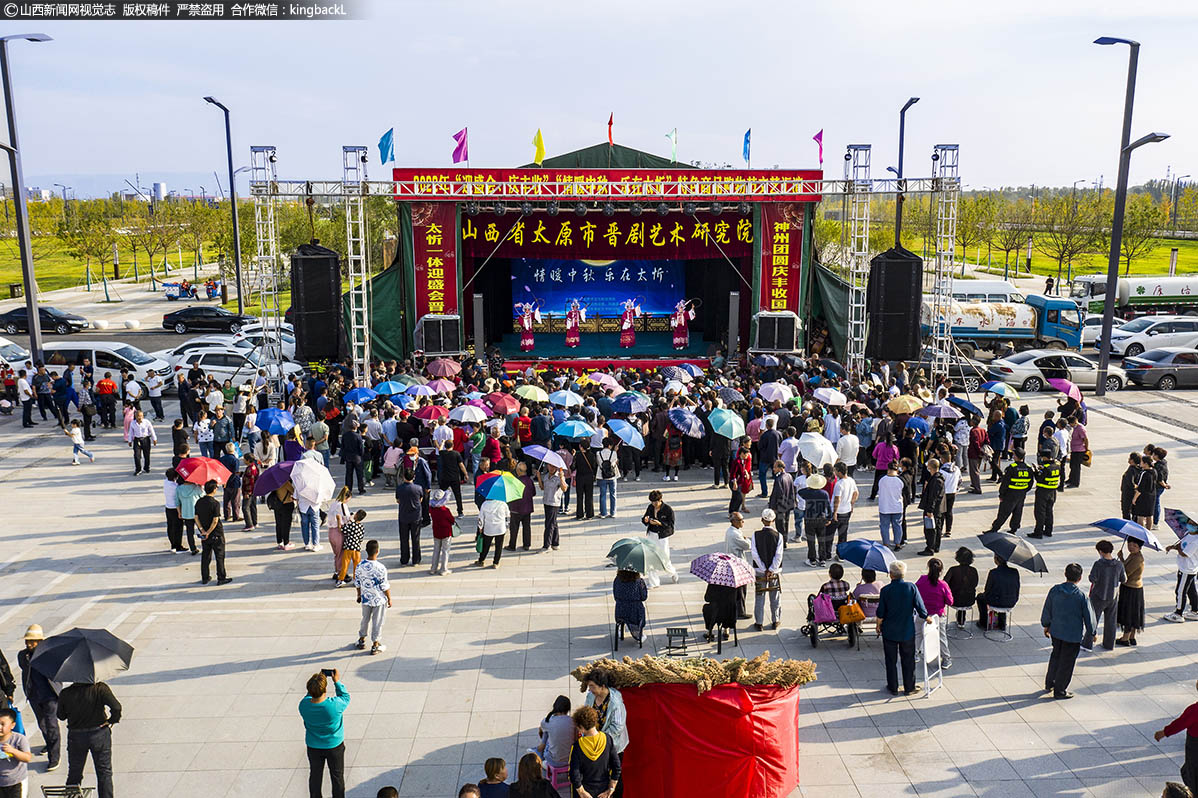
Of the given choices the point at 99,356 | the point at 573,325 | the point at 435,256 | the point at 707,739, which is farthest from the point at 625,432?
the point at 99,356

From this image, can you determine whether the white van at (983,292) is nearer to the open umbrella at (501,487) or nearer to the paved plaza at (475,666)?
the paved plaza at (475,666)

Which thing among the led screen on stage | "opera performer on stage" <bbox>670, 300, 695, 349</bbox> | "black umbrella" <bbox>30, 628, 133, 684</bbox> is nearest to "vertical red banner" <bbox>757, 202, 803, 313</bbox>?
"opera performer on stage" <bbox>670, 300, 695, 349</bbox>

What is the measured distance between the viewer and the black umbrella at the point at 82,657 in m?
7.56

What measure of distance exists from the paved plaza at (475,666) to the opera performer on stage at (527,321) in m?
15.2

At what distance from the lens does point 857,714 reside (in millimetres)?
9266

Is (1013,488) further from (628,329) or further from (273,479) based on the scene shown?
(628,329)

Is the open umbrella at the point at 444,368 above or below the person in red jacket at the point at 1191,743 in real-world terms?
above

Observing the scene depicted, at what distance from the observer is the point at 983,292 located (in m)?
35.7

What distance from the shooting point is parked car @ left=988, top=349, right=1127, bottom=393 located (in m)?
26.7

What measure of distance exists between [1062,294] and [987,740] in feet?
143

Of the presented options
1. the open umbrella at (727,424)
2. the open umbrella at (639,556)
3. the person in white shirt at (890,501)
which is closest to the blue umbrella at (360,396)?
the open umbrella at (727,424)

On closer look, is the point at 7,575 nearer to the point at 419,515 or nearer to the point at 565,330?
the point at 419,515

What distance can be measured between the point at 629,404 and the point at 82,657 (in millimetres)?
11213

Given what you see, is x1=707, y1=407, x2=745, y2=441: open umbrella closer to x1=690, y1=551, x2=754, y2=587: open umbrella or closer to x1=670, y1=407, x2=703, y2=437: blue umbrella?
x1=670, y1=407, x2=703, y2=437: blue umbrella
